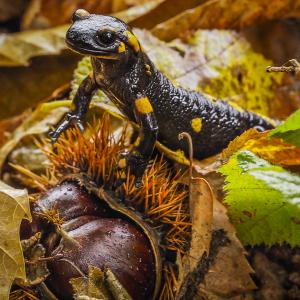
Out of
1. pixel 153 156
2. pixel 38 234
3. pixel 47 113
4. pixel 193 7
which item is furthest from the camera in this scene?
pixel 193 7

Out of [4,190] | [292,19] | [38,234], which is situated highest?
[292,19]

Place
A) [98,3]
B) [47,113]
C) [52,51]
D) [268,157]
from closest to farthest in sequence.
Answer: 1. [268,157]
2. [47,113]
3. [52,51]
4. [98,3]

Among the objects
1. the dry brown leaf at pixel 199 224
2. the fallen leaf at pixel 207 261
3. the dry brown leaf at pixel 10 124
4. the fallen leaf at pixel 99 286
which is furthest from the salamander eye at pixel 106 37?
A: the dry brown leaf at pixel 10 124

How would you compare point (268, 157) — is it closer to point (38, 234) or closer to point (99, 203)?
point (99, 203)

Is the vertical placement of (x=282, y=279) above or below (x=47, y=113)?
below

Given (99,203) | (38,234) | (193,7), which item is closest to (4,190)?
(38,234)

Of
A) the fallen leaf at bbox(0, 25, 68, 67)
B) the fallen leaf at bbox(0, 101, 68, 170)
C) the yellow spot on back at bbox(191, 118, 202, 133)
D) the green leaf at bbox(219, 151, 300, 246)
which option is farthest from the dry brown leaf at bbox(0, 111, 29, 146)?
the green leaf at bbox(219, 151, 300, 246)

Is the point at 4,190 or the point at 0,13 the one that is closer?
the point at 4,190
